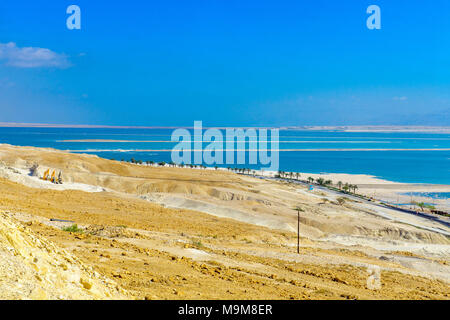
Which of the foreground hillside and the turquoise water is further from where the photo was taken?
the turquoise water

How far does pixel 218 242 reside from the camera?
21.6 metres

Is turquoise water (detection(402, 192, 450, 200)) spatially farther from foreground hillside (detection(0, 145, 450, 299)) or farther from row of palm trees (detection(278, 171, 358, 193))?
foreground hillside (detection(0, 145, 450, 299))

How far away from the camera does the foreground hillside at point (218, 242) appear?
38.4ft

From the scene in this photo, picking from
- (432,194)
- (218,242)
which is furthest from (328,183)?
(218,242)

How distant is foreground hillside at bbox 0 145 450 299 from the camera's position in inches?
460

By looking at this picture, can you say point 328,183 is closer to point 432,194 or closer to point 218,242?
point 432,194

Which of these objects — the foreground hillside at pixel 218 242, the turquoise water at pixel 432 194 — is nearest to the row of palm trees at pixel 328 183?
the turquoise water at pixel 432 194

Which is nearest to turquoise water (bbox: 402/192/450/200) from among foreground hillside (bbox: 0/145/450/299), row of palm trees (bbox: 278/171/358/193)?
row of palm trees (bbox: 278/171/358/193)

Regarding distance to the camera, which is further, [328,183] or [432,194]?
[328,183]
